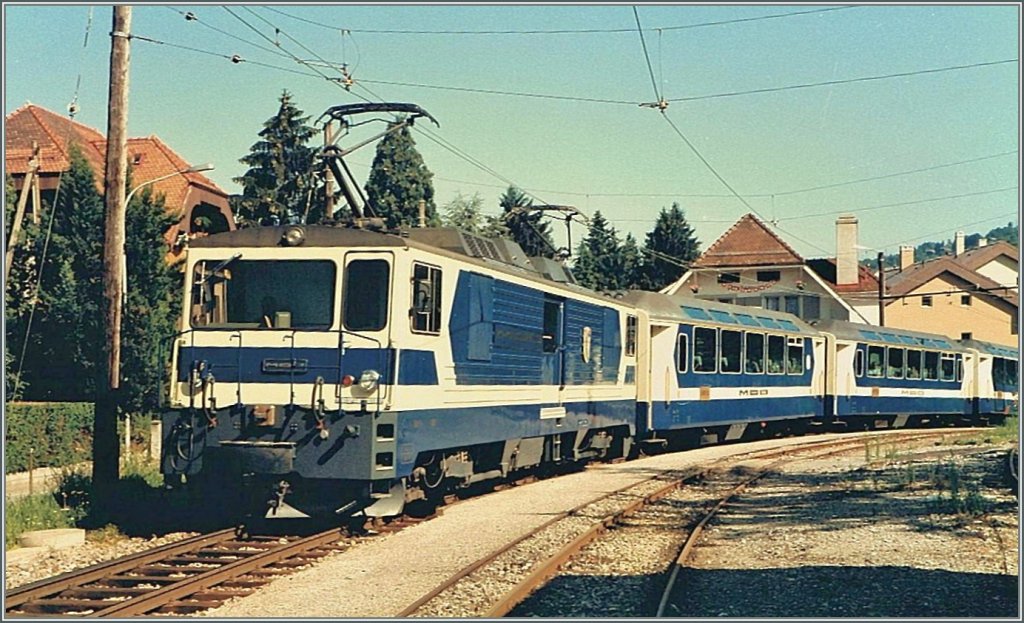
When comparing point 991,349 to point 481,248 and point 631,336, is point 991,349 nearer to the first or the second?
point 631,336

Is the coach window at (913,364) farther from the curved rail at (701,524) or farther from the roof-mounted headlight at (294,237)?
the roof-mounted headlight at (294,237)

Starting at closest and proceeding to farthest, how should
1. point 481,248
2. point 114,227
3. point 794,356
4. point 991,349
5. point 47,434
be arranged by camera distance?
point 481,248 → point 114,227 → point 47,434 → point 794,356 → point 991,349

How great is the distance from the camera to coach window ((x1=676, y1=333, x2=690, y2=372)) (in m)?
23.1

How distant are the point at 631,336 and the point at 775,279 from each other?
1493 inches

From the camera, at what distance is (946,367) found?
34.8 metres

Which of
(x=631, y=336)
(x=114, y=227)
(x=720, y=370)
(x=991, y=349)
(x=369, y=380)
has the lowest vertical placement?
(x=369, y=380)

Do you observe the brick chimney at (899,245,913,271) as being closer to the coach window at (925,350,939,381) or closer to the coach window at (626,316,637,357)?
the coach window at (925,350,939,381)

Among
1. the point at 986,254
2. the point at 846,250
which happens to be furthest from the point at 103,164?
the point at 986,254

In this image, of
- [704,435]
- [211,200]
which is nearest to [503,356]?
[704,435]

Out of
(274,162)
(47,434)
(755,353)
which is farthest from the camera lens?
(274,162)

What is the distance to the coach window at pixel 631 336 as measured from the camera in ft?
68.6

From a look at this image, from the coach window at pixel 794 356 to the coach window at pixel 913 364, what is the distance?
605cm

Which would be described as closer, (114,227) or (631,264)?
(114,227)

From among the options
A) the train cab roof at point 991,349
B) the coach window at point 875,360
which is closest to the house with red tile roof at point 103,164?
the coach window at point 875,360
